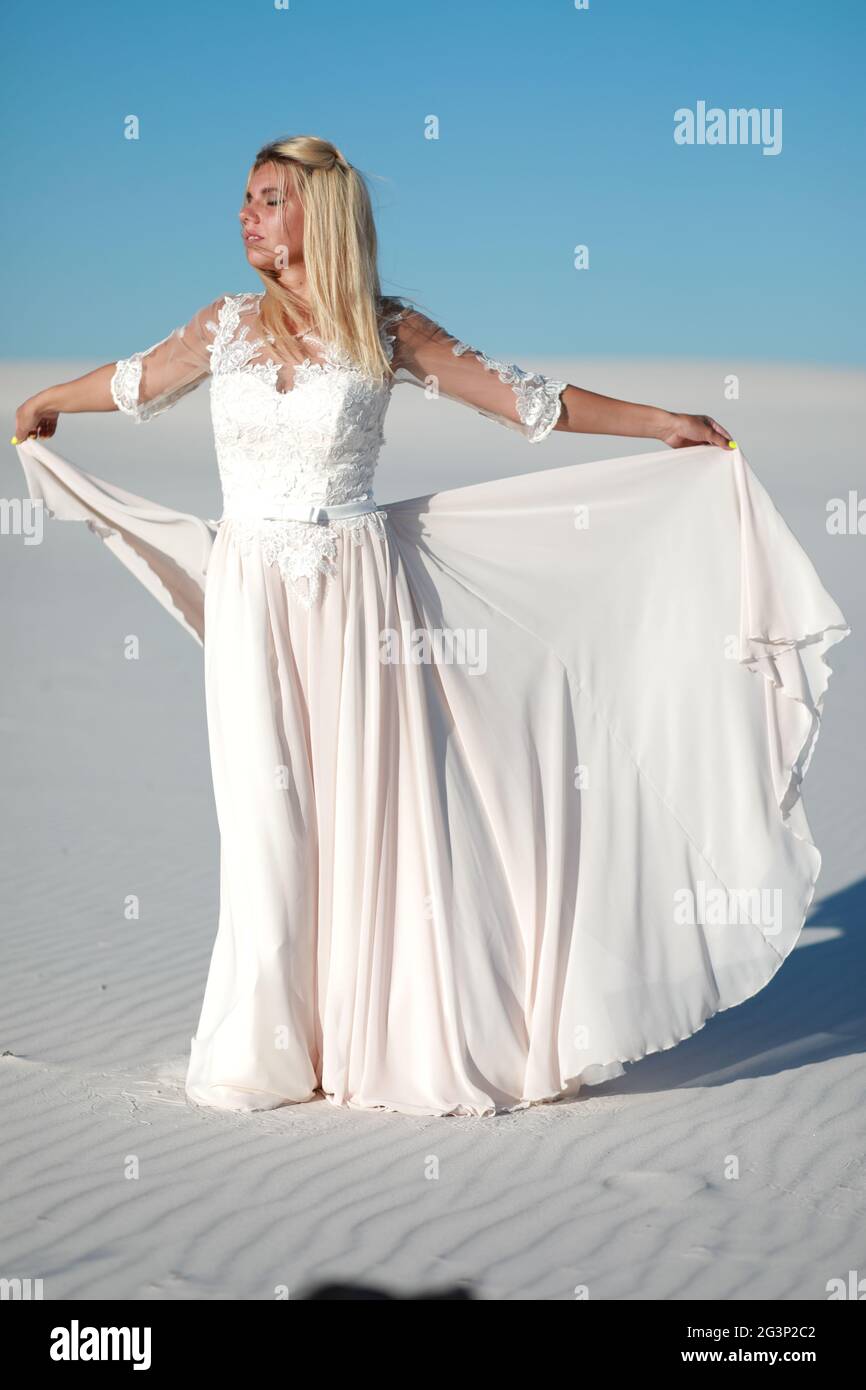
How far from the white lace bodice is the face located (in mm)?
187

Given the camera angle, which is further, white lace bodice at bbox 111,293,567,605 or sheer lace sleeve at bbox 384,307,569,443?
sheer lace sleeve at bbox 384,307,569,443

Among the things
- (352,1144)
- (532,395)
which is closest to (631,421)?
(532,395)

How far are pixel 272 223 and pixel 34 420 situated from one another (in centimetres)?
113

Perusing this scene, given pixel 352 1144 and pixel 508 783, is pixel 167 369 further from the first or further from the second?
pixel 352 1144

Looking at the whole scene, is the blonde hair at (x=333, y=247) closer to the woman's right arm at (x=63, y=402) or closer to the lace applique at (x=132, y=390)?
the lace applique at (x=132, y=390)

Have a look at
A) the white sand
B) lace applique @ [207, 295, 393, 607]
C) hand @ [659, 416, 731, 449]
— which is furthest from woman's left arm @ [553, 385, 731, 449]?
the white sand

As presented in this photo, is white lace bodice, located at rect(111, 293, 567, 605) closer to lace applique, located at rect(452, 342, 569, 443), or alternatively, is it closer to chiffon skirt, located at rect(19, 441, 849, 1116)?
lace applique, located at rect(452, 342, 569, 443)

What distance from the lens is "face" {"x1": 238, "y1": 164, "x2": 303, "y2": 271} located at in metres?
4.82

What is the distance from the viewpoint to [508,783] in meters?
5.07

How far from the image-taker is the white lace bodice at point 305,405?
4.79m

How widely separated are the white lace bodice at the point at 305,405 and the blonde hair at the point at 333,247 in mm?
54

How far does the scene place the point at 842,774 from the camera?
10.8 metres
